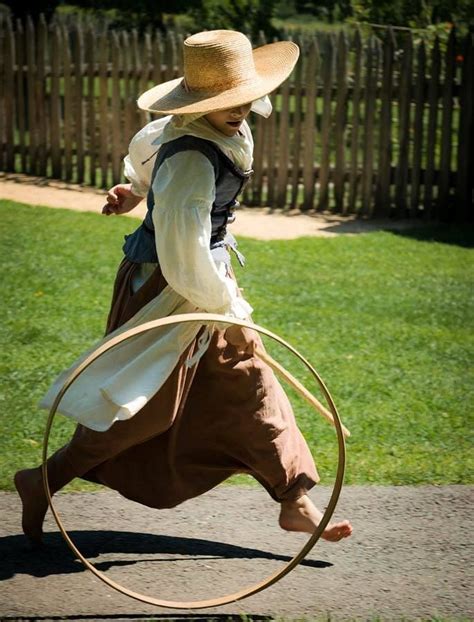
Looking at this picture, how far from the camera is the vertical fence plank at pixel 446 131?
10148 millimetres

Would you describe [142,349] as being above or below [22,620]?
above

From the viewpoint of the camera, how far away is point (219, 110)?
10.8 feet

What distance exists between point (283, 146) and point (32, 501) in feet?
24.7

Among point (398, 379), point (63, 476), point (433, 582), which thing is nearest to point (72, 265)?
point (398, 379)

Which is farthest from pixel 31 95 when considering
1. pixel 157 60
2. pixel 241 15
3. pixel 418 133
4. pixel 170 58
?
pixel 241 15

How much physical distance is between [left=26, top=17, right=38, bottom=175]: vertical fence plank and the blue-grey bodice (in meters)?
8.35

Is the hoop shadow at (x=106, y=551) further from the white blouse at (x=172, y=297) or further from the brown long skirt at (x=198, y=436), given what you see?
the white blouse at (x=172, y=297)

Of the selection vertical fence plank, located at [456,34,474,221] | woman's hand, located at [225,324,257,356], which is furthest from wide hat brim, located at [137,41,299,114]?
vertical fence plank, located at [456,34,474,221]

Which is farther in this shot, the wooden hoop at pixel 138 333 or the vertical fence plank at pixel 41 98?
the vertical fence plank at pixel 41 98

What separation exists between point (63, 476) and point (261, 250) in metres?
5.25

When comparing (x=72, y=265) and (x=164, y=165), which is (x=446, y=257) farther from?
(x=164, y=165)

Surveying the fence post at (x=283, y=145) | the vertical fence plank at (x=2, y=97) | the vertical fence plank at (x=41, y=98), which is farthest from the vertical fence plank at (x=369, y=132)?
the vertical fence plank at (x=2, y=97)

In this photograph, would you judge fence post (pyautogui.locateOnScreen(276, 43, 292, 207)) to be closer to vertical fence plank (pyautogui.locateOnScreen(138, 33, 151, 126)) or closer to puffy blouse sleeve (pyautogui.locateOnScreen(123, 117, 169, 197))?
vertical fence plank (pyautogui.locateOnScreen(138, 33, 151, 126))

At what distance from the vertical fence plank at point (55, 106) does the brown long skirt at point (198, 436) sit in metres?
8.08
